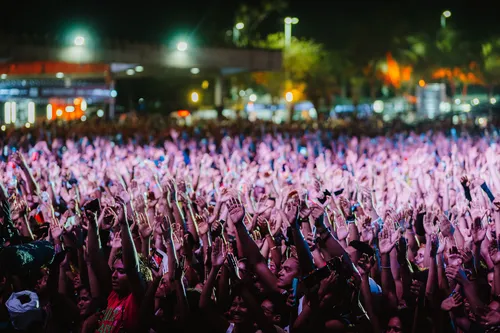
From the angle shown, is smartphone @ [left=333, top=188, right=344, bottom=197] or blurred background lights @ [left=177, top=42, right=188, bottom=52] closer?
smartphone @ [left=333, top=188, right=344, bottom=197]

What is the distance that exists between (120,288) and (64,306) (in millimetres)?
367

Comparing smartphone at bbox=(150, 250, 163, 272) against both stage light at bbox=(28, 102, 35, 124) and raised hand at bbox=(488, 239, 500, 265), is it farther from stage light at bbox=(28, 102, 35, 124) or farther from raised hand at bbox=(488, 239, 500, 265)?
stage light at bbox=(28, 102, 35, 124)

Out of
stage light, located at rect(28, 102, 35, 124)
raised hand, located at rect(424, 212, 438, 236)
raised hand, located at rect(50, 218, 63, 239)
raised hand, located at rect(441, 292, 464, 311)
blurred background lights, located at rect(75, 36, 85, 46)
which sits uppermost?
blurred background lights, located at rect(75, 36, 85, 46)

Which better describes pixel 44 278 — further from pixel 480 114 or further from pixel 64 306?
pixel 480 114

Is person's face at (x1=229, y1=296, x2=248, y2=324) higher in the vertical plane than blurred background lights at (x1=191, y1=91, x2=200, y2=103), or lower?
lower

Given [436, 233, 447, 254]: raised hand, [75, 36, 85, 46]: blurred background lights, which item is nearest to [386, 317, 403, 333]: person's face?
[436, 233, 447, 254]: raised hand

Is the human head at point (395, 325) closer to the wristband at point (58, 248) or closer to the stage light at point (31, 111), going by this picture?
the wristband at point (58, 248)

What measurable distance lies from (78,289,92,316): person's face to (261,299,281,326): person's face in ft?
3.82

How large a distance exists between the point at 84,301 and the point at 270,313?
1258 millimetres

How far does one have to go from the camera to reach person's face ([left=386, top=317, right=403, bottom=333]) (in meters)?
4.16

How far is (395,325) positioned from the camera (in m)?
4.17

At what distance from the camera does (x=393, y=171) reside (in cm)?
881

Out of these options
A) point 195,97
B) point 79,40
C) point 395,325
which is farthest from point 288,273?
point 195,97

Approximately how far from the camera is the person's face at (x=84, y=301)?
4.64 meters
